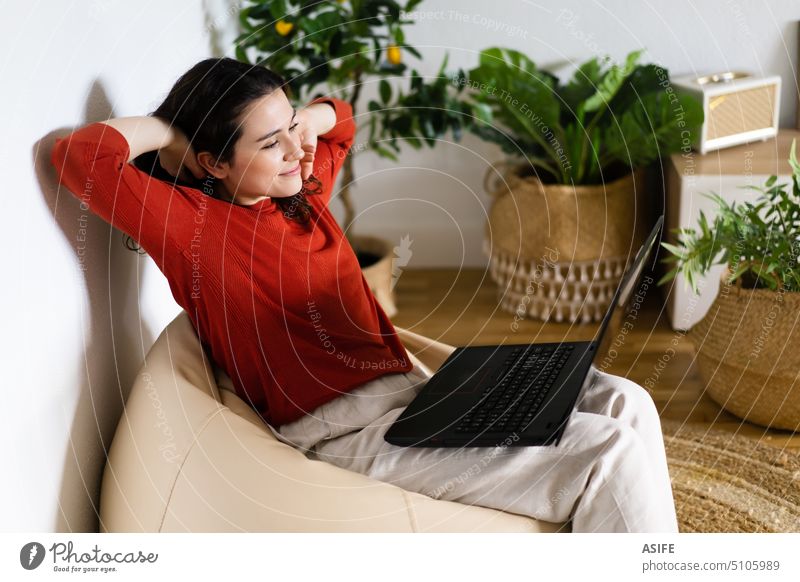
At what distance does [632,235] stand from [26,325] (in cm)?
167

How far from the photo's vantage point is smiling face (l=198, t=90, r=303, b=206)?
43.7 inches

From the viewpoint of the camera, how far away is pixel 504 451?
3.41 feet

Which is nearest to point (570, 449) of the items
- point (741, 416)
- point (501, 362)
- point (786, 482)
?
point (501, 362)

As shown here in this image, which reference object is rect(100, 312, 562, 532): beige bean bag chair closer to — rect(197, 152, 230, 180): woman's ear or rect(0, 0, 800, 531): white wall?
rect(0, 0, 800, 531): white wall

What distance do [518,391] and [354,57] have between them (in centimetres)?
119

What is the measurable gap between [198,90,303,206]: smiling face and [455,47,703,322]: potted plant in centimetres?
111

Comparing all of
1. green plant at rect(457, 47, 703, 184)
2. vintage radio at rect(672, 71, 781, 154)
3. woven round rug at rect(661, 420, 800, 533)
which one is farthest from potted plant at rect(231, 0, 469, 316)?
woven round rug at rect(661, 420, 800, 533)

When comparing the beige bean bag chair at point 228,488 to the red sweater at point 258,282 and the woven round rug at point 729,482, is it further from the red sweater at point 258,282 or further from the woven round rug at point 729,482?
the woven round rug at point 729,482

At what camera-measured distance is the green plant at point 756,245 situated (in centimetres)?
165

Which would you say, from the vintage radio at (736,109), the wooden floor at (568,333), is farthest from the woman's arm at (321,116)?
the vintage radio at (736,109)

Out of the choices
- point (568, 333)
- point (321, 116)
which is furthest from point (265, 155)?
point (568, 333)

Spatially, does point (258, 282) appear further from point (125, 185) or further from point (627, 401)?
point (627, 401)

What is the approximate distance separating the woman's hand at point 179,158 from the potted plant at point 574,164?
3.82ft

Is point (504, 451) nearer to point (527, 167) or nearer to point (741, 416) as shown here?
point (741, 416)
